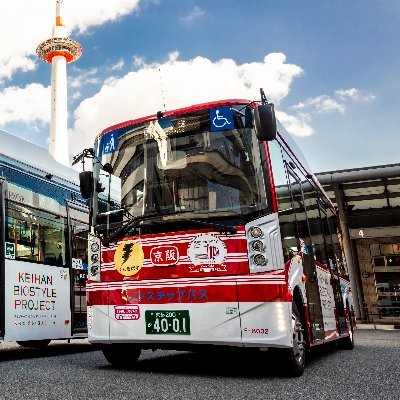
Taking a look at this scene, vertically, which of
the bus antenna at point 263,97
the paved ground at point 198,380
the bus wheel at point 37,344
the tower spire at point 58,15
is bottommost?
the paved ground at point 198,380

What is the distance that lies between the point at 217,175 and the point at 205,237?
2.06 feet

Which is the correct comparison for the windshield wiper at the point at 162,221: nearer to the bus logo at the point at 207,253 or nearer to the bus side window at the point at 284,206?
the bus logo at the point at 207,253

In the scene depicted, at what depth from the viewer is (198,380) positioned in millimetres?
4242

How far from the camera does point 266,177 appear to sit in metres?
4.54

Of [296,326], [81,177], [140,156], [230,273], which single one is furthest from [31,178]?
[296,326]

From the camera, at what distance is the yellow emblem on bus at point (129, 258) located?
15.5ft

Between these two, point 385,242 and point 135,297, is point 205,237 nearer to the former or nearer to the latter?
point 135,297

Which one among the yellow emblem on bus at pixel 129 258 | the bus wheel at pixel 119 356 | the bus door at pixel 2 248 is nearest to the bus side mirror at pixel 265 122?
the yellow emblem on bus at pixel 129 258

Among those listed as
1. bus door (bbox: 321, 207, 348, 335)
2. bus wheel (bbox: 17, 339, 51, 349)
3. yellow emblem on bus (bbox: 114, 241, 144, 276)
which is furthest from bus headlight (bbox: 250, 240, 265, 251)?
bus wheel (bbox: 17, 339, 51, 349)

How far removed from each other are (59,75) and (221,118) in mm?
54888

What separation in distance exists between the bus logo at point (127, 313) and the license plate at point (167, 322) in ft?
0.40

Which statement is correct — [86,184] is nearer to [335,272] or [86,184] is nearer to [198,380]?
[198,380]

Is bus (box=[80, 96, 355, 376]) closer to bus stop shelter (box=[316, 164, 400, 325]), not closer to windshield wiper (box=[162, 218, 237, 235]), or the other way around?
windshield wiper (box=[162, 218, 237, 235])

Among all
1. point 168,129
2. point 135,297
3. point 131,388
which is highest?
point 168,129
